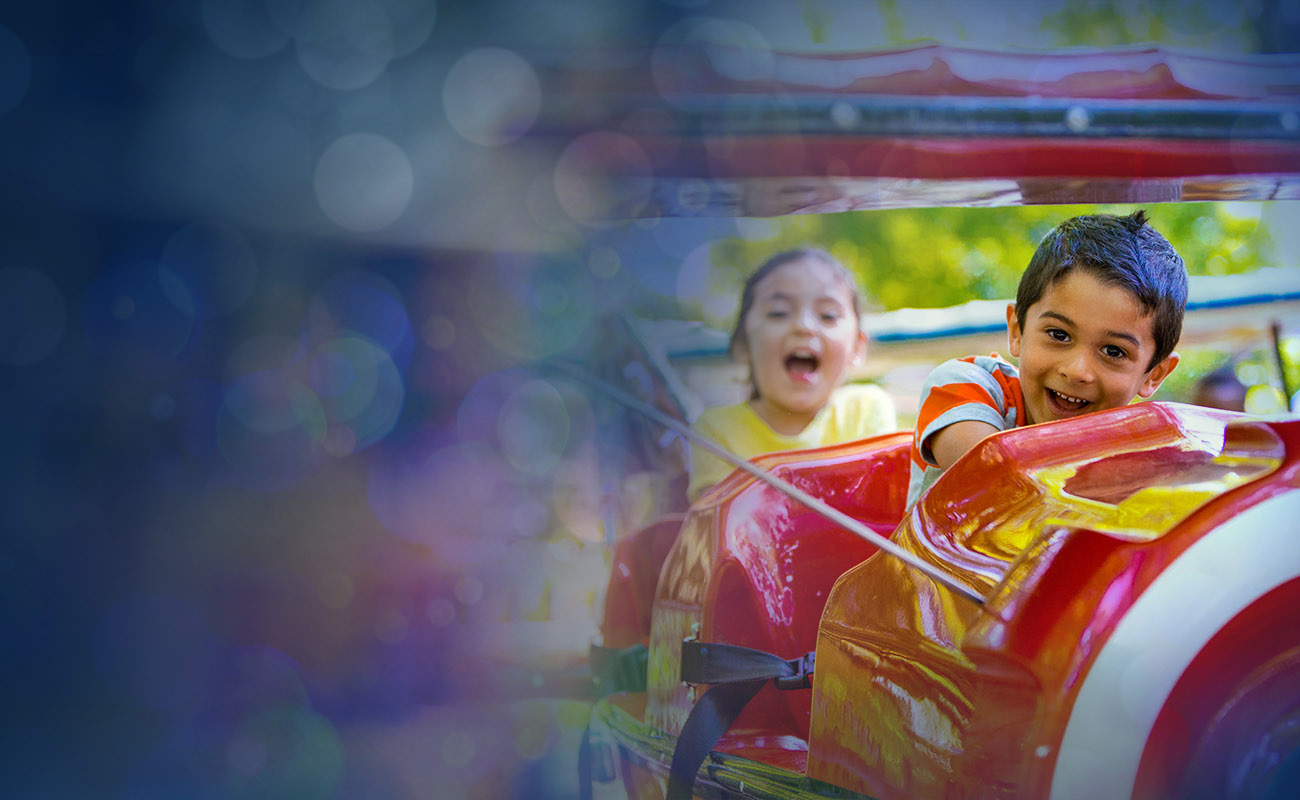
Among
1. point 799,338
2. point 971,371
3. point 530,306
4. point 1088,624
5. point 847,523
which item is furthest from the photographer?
point 530,306

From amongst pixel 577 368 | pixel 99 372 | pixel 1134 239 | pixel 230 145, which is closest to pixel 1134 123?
pixel 1134 239

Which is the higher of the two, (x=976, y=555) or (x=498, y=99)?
(x=498, y=99)

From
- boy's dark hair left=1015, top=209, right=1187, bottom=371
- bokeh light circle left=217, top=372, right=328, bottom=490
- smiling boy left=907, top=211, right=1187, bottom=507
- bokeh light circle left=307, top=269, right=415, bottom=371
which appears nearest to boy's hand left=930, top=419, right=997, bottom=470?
smiling boy left=907, top=211, right=1187, bottom=507

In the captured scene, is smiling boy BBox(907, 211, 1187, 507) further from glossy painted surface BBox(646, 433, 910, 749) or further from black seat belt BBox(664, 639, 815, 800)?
black seat belt BBox(664, 639, 815, 800)

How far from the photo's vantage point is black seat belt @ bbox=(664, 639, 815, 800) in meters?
0.56

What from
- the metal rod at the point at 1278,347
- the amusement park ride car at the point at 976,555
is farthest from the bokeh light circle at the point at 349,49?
the metal rod at the point at 1278,347

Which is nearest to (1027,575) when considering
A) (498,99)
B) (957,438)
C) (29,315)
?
(957,438)

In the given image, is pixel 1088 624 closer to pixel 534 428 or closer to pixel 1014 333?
pixel 1014 333

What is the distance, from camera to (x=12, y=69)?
3.18 ft

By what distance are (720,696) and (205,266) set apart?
2.61 feet

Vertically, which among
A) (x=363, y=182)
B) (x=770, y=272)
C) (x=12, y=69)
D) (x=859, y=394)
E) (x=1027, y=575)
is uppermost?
(x=12, y=69)

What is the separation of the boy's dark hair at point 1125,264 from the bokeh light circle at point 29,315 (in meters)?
1.03

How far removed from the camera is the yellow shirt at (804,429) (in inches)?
30.1

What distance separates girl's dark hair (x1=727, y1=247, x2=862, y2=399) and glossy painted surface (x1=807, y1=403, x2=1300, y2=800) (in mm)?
340
